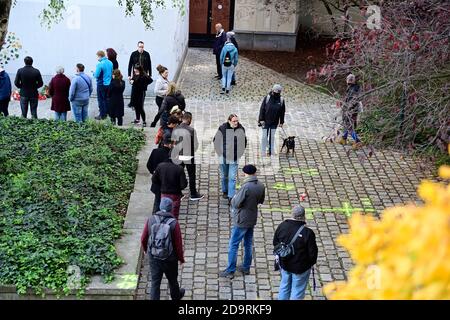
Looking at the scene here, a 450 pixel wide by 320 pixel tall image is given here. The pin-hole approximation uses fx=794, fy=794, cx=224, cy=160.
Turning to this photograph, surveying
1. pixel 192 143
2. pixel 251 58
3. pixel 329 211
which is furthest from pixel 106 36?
pixel 329 211

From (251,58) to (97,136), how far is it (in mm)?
9987

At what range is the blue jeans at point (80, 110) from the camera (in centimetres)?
1642

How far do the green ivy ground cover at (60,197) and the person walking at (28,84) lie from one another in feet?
4.28

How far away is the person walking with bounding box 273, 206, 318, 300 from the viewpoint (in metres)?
8.62

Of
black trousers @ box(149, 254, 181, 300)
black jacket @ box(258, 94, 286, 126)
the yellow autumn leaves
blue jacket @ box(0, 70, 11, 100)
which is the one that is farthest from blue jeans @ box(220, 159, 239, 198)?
the yellow autumn leaves

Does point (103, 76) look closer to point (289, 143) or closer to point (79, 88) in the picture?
point (79, 88)

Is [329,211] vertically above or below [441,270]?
below

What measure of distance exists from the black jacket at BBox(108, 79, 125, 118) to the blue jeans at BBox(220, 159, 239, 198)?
4729mm

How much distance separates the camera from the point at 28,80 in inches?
648

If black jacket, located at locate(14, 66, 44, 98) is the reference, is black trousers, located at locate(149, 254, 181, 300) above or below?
below

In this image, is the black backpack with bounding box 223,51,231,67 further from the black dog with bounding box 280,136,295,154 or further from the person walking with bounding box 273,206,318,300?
the person walking with bounding box 273,206,318,300

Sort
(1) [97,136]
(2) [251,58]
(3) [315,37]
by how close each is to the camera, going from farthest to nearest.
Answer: (3) [315,37] < (2) [251,58] < (1) [97,136]

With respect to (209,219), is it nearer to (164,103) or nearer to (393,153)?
(164,103)

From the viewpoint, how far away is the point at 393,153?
15172 millimetres
